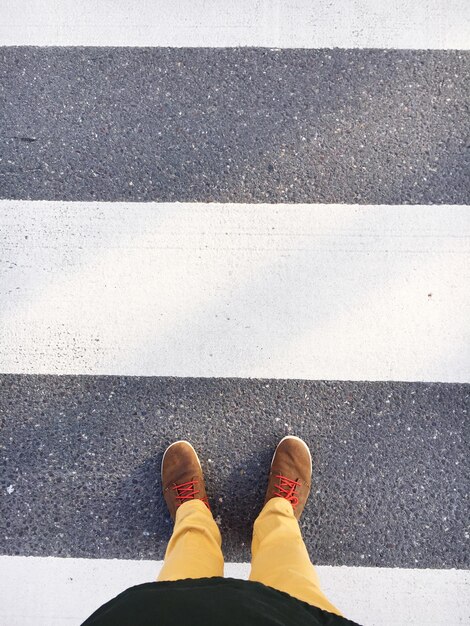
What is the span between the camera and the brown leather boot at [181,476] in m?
2.08

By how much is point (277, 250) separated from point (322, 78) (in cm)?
77

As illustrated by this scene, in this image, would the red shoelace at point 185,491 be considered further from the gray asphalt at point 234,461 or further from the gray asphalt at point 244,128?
the gray asphalt at point 244,128

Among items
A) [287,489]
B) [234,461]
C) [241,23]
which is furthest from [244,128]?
[287,489]

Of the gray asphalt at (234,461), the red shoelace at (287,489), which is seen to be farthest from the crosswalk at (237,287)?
the red shoelace at (287,489)

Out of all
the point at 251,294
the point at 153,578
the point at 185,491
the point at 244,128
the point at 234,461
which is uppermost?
the point at 244,128

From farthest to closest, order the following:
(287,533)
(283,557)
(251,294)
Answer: (251,294) < (287,533) < (283,557)

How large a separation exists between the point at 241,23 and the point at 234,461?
1.88 metres

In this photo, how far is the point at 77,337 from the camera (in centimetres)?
218

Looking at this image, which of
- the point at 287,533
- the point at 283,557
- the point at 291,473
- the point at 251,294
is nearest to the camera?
the point at 283,557

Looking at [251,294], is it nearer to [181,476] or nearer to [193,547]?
[181,476]

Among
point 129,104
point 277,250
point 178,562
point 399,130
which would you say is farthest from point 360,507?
point 129,104

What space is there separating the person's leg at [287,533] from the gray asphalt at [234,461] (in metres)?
0.07

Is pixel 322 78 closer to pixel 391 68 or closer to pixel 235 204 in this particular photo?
pixel 391 68

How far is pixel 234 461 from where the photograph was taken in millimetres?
2189
